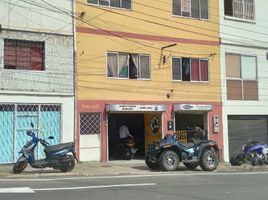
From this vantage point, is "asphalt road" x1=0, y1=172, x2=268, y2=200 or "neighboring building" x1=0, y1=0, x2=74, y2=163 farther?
"neighboring building" x1=0, y1=0, x2=74, y2=163

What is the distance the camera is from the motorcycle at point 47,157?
1814 cm

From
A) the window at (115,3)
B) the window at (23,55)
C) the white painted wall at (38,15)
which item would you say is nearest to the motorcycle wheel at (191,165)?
the window at (23,55)

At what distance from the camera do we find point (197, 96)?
26.9m

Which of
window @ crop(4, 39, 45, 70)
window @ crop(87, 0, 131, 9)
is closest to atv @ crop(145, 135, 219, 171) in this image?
window @ crop(4, 39, 45, 70)

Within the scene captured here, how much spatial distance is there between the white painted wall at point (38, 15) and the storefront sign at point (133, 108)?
3.79 metres

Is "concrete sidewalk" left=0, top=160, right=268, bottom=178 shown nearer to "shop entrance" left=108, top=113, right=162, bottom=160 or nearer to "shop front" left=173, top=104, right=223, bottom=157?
"shop entrance" left=108, top=113, right=162, bottom=160

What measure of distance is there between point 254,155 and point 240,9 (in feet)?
31.3

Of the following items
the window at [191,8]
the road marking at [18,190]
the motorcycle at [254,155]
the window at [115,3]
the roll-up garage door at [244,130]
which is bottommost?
the road marking at [18,190]

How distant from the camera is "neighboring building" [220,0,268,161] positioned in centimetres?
2812

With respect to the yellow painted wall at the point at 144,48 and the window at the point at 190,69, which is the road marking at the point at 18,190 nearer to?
the yellow painted wall at the point at 144,48

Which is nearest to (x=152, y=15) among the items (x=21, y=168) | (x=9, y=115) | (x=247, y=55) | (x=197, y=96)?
(x=197, y=96)

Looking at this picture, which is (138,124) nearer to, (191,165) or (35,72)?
(191,165)

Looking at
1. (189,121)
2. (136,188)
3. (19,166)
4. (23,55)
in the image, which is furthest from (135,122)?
(136,188)

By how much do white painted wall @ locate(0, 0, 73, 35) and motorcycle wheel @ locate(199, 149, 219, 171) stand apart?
783cm
